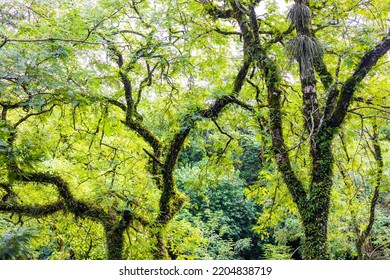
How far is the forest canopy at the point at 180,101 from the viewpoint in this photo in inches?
141

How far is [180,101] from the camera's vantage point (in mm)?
5680

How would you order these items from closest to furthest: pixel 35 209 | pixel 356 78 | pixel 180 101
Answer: pixel 356 78
pixel 35 209
pixel 180 101

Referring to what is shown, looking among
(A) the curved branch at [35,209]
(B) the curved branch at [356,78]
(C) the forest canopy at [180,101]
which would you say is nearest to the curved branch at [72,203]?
(C) the forest canopy at [180,101]

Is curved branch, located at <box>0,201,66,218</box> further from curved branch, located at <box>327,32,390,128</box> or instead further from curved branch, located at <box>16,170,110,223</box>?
curved branch, located at <box>327,32,390,128</box>

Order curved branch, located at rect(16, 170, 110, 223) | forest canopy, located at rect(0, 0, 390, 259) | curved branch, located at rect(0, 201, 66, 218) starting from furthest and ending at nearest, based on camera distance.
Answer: curved branch, located at rect(16, 170, 110, 223) < curved branch, located at rect(0, 201, 66, 218) < forest canopy, located at rect(0, 0, 390, 259)

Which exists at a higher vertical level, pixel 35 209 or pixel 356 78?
pixel 356 78

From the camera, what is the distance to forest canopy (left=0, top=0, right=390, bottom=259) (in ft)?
11.8

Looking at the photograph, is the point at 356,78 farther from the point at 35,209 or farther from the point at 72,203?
the point at 35,209

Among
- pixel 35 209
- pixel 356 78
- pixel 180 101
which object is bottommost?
pixel 35 209

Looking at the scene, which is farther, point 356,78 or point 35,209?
point 35,209

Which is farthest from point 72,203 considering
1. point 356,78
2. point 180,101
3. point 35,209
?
point 356,78

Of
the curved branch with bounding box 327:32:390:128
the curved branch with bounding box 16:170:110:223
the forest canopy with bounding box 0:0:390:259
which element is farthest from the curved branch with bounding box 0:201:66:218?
the curved branch with bounding box 327:32:390:128
